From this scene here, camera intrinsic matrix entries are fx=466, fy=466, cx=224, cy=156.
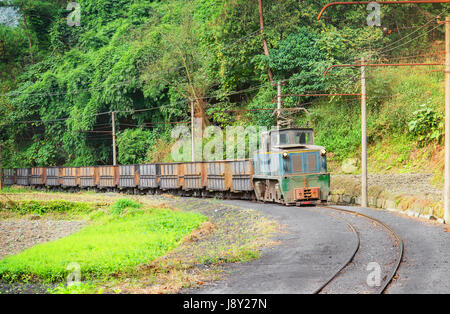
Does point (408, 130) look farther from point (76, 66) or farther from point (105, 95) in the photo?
point (76, 66)

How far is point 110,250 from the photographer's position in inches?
546

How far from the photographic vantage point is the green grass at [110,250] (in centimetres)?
1166

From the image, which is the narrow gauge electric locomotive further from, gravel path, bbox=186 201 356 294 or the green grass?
the green grass

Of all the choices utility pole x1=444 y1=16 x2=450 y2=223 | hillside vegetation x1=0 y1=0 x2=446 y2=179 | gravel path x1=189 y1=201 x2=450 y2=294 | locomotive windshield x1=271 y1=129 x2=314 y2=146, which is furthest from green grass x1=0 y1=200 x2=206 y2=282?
hillside vegetation x1=0 y1=0 x2=446 y2=179

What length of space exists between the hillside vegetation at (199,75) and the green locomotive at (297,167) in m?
7.59

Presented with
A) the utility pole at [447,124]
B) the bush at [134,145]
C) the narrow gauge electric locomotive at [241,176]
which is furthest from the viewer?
the bush at [134,145]

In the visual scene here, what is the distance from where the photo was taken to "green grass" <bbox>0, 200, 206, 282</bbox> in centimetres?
1166

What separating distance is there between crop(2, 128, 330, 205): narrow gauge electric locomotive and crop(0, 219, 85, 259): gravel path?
7.96 meters

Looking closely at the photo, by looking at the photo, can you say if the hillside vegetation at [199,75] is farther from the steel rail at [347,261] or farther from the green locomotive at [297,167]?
the steel rail at [347,261]

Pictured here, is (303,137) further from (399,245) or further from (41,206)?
(41,206)

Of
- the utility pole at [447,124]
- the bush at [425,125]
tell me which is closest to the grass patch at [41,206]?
the bush at [425,125]

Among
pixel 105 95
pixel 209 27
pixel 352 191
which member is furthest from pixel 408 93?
pixel 105 95

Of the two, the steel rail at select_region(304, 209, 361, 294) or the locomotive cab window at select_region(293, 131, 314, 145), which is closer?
the steel rail at select_region(304, 209, 361, 294)

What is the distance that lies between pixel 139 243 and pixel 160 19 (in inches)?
1635
